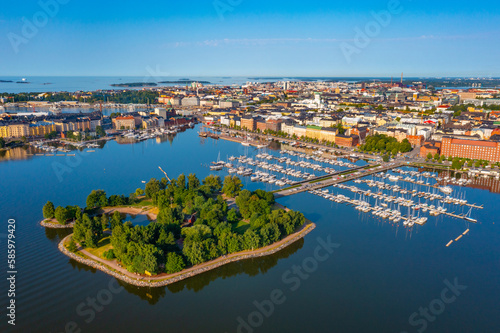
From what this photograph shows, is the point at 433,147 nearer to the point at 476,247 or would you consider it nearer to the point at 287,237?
the point at 476,247

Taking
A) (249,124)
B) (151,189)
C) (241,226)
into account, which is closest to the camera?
(241,226)

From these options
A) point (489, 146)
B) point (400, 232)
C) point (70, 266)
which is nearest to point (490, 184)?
point (489, 146)

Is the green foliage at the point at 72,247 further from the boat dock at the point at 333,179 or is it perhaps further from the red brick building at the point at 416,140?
the red brick building at the point at 416,140

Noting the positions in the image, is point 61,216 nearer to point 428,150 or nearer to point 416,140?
point 428,150

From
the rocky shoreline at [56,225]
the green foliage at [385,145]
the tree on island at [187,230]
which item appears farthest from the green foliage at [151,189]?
the green foliage at [385,145]

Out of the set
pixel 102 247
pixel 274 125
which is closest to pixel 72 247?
pixel 102 247
